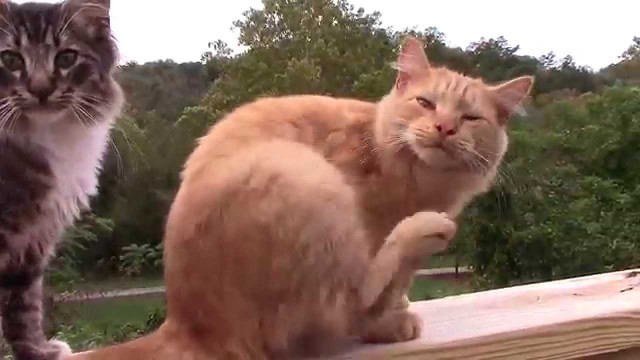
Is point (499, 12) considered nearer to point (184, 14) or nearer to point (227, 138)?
point (184, 14)

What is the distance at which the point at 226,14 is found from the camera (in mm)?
1356

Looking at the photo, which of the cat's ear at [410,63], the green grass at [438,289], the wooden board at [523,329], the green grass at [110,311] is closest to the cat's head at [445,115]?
the cat's ear at [410,63]

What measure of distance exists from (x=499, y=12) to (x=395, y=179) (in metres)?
0.61

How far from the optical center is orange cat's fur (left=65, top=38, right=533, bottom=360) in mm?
947

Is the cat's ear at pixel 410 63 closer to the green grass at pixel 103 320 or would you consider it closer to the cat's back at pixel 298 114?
the cat's back at pixel 298 114

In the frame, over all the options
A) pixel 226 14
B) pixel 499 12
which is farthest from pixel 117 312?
pixel 499 12

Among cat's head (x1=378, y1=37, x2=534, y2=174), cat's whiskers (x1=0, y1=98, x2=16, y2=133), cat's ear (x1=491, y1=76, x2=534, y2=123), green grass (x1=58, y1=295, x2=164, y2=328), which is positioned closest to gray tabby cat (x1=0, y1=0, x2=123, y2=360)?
cat's whiskers (x1=0, y1=98, x2=16, y2=133)

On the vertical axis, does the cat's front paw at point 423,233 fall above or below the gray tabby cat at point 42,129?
below

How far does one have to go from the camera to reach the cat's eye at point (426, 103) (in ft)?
3.71

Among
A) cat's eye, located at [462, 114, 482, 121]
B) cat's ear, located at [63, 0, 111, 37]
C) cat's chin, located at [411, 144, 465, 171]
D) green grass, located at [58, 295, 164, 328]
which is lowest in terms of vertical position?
green grass, located at [58, 295, 164, 328]

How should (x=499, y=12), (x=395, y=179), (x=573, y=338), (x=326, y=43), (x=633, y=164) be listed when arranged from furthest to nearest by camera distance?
(x=633, y=164) < (x=499, y=12) < (x=326, y=43) < (x=395, y=179) < (x=573, y=338)

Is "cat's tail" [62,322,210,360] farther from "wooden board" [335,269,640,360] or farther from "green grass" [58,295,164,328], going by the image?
"green grass" [58,295,164,328]

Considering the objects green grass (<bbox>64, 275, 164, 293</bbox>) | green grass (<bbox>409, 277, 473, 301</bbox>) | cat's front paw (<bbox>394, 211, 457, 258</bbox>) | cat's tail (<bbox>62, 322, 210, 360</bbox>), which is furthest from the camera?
green grass (<bbox>409, 277, 473, 301</bbox>)

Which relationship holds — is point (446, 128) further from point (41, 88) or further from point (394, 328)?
point (41, 88)
